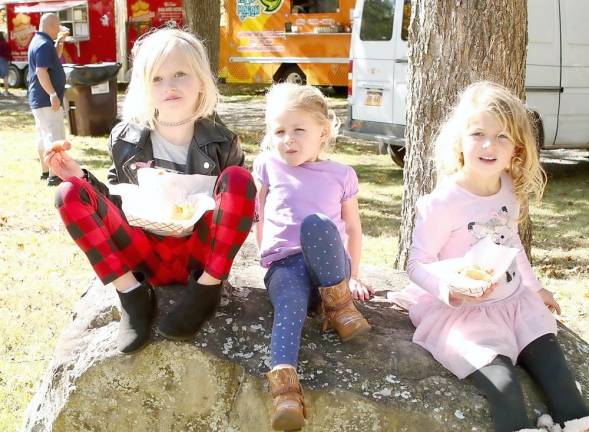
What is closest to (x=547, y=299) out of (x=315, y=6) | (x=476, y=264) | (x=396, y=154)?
(x=476, y=264)

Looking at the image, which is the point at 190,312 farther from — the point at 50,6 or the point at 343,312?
the point at 50,6

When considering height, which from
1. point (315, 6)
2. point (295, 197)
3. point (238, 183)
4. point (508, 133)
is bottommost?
point (295, 197)

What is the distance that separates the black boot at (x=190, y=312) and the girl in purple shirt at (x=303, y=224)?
9.0 inches

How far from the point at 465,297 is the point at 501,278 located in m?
0.19

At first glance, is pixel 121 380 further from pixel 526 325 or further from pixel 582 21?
pixel 582 21

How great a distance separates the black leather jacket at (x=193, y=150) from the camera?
9.20ft

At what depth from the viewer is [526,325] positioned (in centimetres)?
256

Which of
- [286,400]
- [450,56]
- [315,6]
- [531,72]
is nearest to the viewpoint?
[286,400]

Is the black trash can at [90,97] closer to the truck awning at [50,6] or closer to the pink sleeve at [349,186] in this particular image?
the truck awning at [50,6]

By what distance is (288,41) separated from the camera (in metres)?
16.0

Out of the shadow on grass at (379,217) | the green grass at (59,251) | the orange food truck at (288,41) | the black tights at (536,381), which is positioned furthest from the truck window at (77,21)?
the black tights at (536,381)

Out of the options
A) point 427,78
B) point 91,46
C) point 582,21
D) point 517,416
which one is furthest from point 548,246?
point 91,46

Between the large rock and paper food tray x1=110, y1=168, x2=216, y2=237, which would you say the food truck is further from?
the large rock

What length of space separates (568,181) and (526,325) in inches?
258
